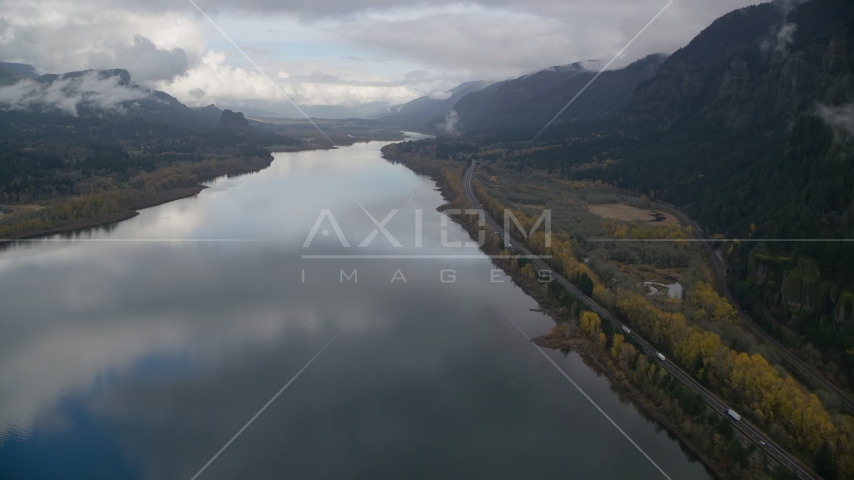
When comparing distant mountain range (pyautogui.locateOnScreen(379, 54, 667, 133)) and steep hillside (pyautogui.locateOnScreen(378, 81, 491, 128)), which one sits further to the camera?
steep hillside (pyautogui.locateOnScreen(378, 81, 491, 128))

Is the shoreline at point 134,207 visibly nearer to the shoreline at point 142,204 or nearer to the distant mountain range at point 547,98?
the shoreline at point 142,204

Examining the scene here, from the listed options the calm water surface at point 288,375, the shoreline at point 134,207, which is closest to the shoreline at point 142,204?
the shoreline at point 134,207

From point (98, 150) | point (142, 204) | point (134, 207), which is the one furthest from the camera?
point (98, 150)

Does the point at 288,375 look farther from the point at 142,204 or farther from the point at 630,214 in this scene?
the point at 142,204

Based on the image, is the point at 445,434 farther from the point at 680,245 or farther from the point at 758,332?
the point at 680,245

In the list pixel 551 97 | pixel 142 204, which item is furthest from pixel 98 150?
pixel 551 97

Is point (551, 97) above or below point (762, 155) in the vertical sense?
above

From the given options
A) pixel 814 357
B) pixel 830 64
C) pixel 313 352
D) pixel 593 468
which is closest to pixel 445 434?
pixel 593 468

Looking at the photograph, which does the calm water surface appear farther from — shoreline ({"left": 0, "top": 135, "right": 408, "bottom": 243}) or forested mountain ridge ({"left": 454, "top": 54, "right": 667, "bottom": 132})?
forested mountain ridge ({"left": 454, "top": 54, "right": 667, "bottom": 132})

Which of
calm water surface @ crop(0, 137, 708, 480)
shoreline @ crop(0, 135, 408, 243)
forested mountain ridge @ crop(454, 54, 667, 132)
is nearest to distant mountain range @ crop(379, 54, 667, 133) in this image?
forested mountain ridge @ crop(454, 54, 667, 132)

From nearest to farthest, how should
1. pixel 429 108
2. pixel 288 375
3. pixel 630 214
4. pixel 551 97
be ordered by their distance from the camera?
pixel 288 375 → pixel 630 214 → pixel 551 97 → pixel 429 108
